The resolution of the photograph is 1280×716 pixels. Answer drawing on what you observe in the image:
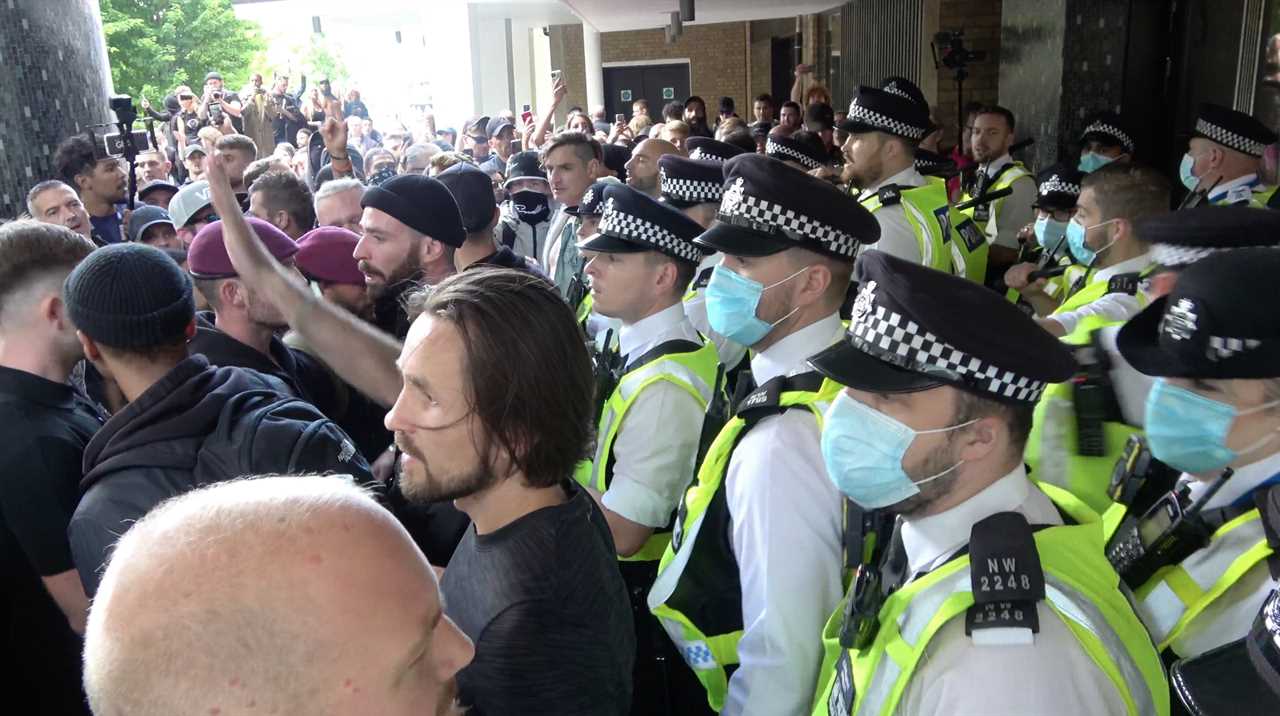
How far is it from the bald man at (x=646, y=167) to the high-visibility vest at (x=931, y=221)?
164 cm

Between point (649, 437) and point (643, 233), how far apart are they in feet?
2.53

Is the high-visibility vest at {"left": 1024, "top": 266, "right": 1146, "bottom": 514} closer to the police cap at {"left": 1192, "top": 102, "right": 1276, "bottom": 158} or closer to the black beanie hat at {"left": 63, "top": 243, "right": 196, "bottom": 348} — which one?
the black beanie hat at {"left": 63, "top": 243, "right": 196, "bottom": 348}

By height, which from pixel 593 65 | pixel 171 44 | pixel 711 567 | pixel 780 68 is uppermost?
pixel 171 44

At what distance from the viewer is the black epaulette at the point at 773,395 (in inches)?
86.7

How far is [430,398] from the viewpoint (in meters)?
1.80

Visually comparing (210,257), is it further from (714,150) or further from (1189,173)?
(1189,173)

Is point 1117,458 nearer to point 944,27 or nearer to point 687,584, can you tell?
point 687,584

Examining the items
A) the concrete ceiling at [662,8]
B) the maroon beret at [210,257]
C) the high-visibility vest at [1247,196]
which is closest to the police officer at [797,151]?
the high-visibility vest at [1247,196]

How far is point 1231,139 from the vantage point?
4.97 meters

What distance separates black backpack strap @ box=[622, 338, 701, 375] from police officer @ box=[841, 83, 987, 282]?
1.92m

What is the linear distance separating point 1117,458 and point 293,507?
2.26m

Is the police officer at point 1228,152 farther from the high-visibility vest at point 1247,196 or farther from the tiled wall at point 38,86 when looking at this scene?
the tiled wall at point 38,86

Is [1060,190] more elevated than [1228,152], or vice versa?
[1228,152]

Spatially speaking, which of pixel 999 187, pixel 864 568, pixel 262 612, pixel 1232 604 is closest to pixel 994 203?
pixel 999 187
